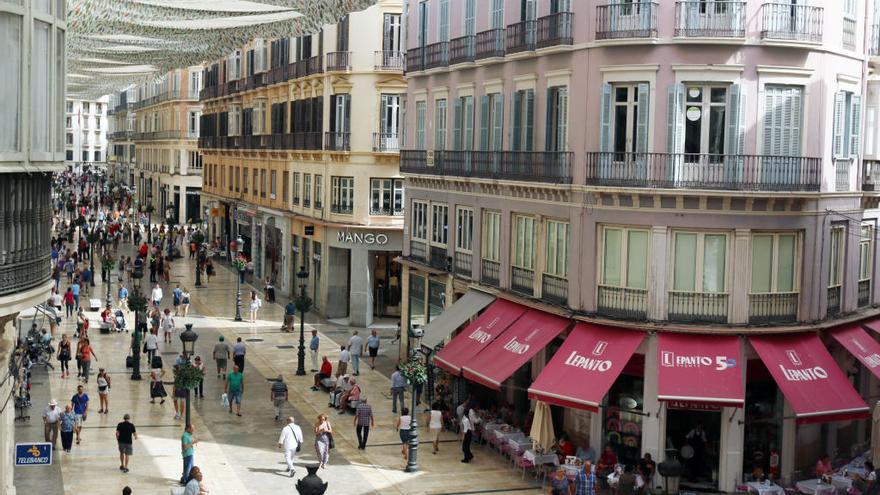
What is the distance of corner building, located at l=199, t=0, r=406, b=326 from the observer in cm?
4947

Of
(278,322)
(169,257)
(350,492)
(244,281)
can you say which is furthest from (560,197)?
(169,257)

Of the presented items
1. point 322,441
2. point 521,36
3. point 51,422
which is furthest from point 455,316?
point 51,422

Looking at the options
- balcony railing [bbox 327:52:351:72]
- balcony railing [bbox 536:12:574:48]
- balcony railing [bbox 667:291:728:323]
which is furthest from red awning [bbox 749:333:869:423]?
balcony railing [bbox 327:52:351:72]

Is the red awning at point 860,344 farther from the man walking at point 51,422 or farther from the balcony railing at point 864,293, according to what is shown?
the man walking at point 51,422

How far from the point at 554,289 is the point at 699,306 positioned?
13.6 ft

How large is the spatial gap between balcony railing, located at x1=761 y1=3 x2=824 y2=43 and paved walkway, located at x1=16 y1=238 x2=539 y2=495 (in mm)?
11346

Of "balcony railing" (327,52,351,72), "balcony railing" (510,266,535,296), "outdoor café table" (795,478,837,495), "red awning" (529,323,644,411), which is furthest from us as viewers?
"balcony railing" (327,52,351,72)

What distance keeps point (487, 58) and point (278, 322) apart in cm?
2139

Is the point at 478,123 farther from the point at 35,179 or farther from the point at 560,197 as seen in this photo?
the point at 35,179

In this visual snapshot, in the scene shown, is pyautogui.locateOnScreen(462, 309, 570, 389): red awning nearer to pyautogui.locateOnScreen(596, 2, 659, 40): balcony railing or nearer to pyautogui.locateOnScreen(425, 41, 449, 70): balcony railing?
pyautogui.locateOnScreen(596, 2, 659, 40): balcony railing

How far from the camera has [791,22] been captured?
2623 cm

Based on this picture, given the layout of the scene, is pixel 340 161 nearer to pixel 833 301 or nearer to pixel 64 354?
pixel 64 354

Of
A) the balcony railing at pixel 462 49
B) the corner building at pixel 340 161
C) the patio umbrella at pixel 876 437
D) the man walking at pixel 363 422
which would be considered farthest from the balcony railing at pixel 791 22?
the corner building at pixel 340 161

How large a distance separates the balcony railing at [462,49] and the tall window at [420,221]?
5180mm
